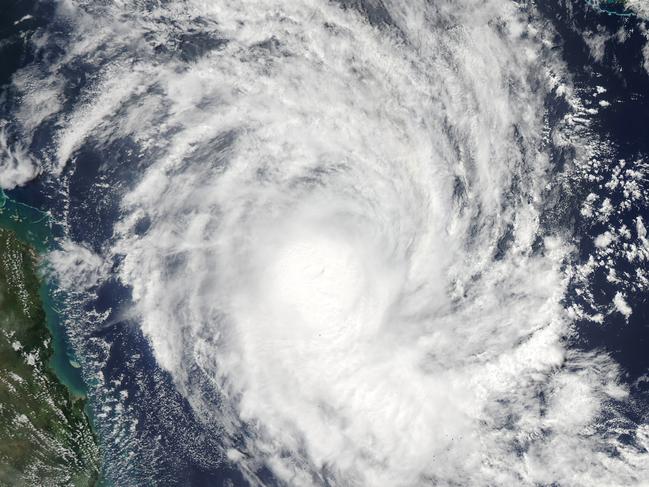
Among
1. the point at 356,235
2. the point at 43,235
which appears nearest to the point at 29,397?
the point at 43,235

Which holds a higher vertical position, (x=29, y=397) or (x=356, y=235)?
(x=356, y=235)

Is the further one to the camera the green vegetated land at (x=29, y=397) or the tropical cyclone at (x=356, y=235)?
the green vegetated land at (x=29, y=397)

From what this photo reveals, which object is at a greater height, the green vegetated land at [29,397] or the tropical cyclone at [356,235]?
the tropical cyclone at [356,235]

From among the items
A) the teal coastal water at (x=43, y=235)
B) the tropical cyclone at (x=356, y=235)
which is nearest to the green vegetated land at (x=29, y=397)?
the teal coastal water at (x=43, y=235)

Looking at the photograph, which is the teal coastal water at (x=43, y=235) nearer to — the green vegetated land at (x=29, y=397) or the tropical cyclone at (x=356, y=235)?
the green vegetated land at (x=29, y=397)

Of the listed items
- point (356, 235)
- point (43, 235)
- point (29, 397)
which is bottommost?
point (29, 397)

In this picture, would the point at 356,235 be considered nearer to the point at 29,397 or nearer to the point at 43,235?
the point at 43,235

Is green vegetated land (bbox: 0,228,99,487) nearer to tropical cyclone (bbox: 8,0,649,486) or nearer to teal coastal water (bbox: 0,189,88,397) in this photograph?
teal coastal water (bbox: 0,189,88,397)

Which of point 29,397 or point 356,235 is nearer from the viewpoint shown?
point 356,235
